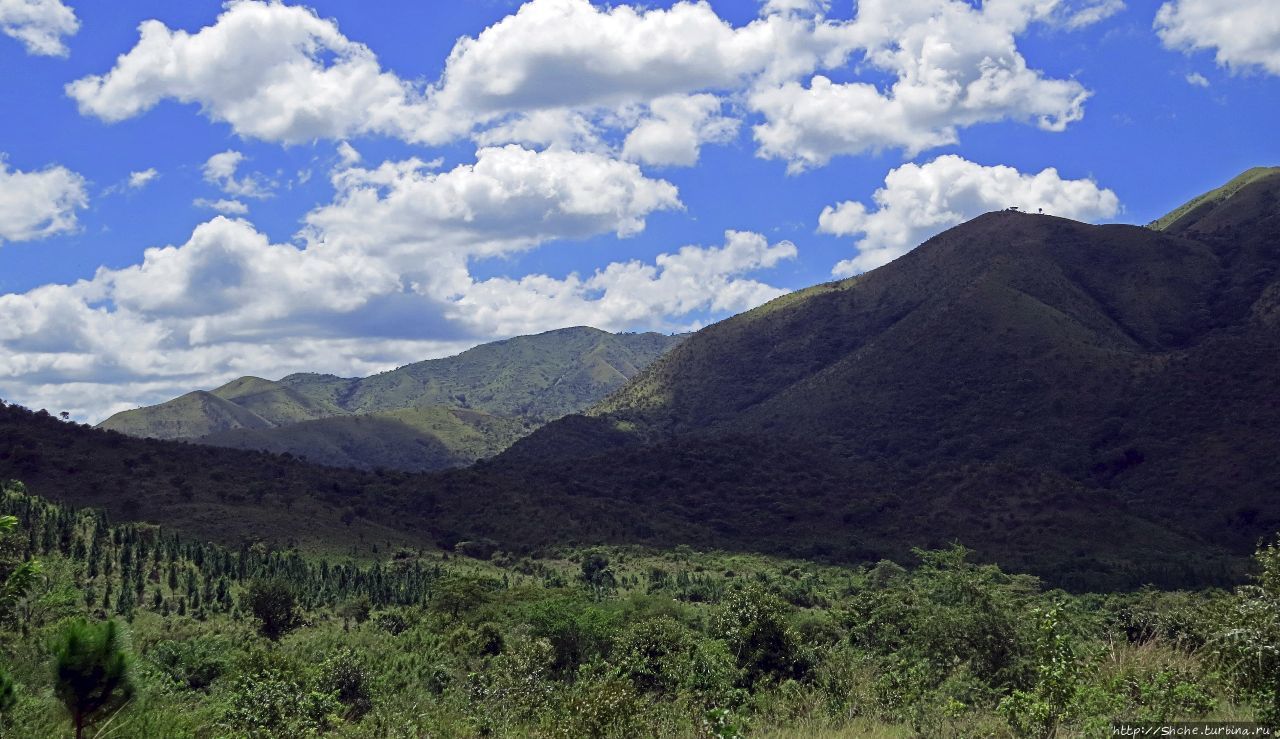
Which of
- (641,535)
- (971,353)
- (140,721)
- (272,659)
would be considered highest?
(971,353)

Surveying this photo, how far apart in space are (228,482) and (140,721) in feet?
285

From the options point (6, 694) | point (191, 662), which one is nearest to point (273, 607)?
point (191, 662)

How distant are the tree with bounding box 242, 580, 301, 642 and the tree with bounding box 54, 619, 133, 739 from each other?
38.7 meters

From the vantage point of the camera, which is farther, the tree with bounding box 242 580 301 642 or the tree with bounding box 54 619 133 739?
the tree with bounding box 242 580 301 642

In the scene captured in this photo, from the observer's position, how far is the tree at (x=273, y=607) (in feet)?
159

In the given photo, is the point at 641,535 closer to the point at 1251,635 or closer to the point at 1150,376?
the point at 1150,376

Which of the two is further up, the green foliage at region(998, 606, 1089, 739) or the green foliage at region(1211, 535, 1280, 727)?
the green foliage at region(1211, 535, 1280, 727)

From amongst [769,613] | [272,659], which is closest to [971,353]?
[769,613]

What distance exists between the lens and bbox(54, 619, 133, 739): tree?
11914mm

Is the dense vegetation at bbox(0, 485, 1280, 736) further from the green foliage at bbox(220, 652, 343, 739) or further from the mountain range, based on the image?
the mountain range

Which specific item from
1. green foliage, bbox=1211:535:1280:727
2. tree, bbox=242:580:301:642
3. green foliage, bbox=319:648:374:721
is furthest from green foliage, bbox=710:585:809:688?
tree, bbox=242:580:301:642

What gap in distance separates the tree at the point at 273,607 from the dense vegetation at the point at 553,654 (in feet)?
0.39

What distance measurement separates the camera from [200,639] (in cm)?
4200

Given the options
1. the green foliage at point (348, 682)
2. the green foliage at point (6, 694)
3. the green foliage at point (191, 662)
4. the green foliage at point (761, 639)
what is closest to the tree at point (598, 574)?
the green foliage at point (191, 662)
